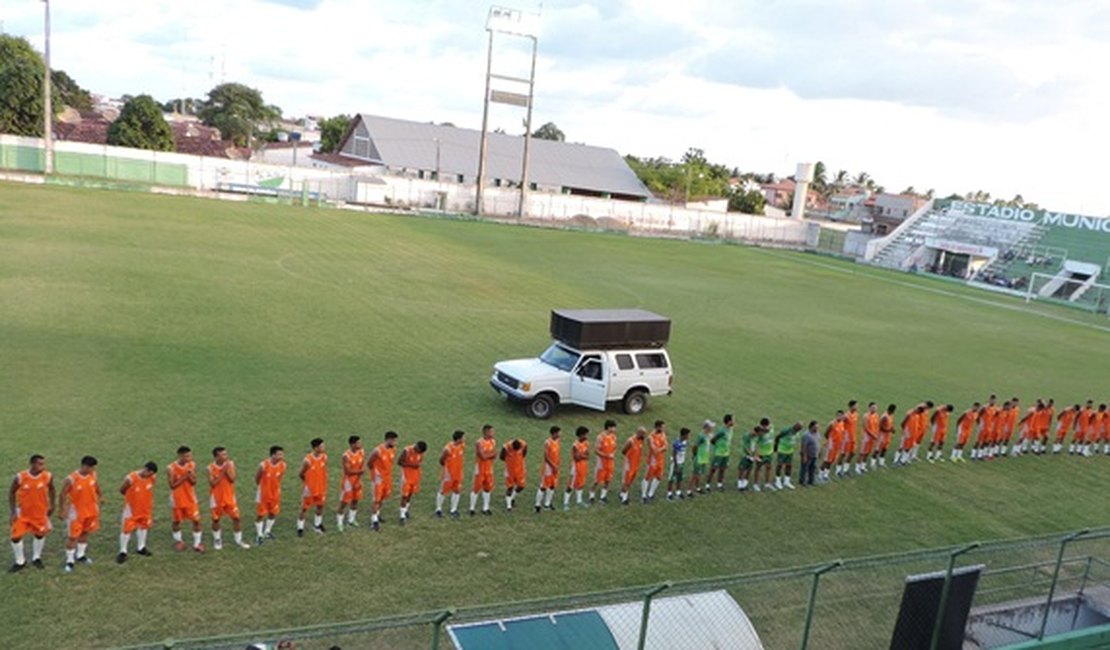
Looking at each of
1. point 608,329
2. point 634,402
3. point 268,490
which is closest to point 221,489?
point 268,490

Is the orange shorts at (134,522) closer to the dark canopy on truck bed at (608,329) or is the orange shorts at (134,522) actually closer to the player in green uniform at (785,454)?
the dark canopy on truck bed at (608,329)

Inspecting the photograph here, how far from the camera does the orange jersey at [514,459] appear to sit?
12297 millimetres

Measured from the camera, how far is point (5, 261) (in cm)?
2625

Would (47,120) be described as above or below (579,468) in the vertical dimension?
above

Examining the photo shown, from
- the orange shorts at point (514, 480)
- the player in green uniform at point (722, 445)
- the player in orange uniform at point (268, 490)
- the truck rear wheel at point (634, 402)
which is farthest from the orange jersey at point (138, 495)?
the truck rear wheel at point (634, 402)

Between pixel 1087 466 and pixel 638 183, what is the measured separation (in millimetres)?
73532

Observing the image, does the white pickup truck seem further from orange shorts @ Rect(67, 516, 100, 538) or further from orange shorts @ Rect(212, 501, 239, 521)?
orange shorts @ Rect(67, 516, 100, 538)

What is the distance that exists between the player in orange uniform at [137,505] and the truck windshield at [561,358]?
8963 millimetres

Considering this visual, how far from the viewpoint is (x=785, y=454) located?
14.8m

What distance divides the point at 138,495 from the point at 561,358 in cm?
943

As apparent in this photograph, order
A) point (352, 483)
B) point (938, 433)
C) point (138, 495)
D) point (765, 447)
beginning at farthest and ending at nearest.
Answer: point (938, 433), point (765, 447), point (352, 483), point (138, 495)

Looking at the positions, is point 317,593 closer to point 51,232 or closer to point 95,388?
point 95,388

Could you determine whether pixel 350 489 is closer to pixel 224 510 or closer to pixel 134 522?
pixel 224 510

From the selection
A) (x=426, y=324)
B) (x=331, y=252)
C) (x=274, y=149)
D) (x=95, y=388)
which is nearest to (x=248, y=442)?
(x=95, y=388)
